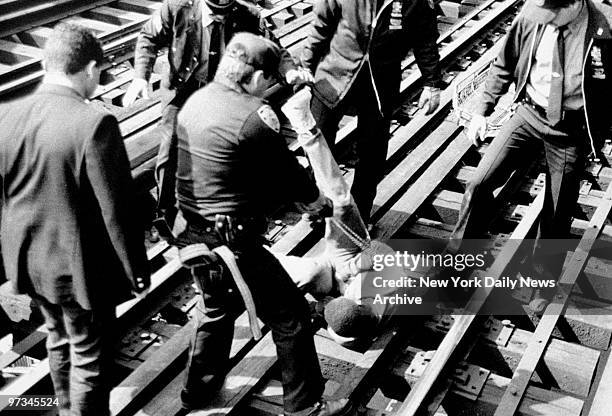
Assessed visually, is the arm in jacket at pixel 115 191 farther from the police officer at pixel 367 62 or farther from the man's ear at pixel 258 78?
the police officer at pixel 367 62

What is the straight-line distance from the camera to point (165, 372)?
15.5ft

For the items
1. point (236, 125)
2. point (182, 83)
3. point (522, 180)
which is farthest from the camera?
point (522, 180)

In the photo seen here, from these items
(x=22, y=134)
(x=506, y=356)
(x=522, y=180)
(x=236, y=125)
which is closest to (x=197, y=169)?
(x=236, y=125)

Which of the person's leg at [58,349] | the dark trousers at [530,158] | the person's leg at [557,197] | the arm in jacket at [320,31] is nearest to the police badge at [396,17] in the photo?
the arm in jacket at [320,31]

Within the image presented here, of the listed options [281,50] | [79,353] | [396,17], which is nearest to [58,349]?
[79,353]

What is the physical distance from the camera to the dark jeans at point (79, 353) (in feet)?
12.6

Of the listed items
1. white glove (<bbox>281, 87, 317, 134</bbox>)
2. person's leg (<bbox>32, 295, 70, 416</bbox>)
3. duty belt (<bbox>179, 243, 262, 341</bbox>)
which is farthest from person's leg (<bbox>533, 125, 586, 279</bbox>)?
person's leg (<bbox>32, 295, 70, 416</bbox>)

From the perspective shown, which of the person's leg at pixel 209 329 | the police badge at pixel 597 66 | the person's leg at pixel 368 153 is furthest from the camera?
the person's leg at pixel 368 153

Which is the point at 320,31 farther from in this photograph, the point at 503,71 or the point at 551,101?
the point at 551,101

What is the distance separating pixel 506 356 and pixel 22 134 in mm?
3506

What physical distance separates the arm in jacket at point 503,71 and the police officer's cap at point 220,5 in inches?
76.7

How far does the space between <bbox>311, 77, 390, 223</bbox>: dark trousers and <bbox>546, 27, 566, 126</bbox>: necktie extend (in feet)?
4.25

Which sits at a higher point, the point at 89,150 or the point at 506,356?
the point at 89,150

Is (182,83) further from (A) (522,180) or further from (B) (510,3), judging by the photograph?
(B) (510,3)
